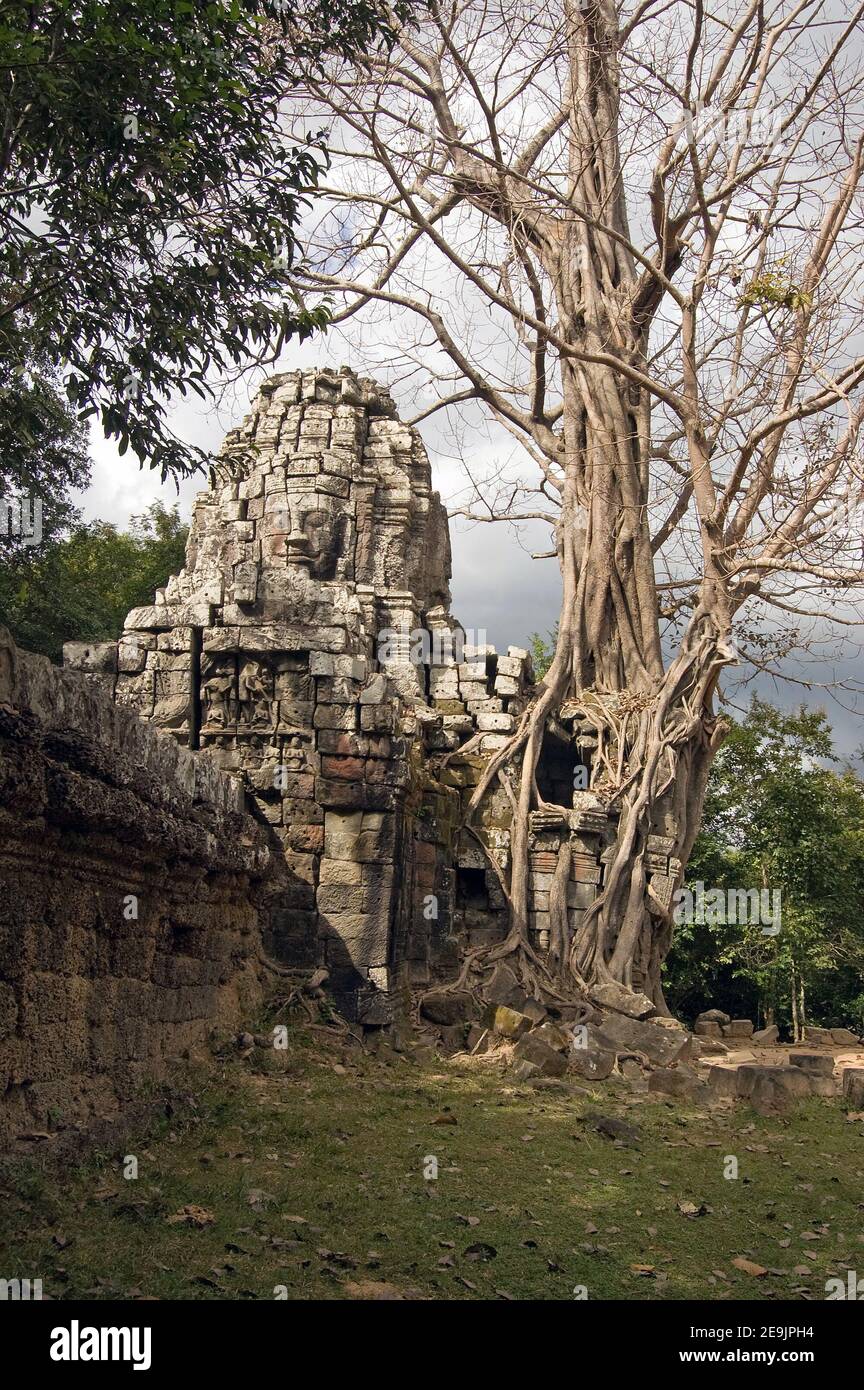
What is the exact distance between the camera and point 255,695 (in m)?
10.5

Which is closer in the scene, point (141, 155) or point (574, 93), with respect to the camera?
point (141, 155)

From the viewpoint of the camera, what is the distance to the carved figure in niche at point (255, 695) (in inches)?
408

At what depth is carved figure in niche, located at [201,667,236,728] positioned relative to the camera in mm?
10500

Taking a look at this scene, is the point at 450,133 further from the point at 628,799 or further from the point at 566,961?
the point at 566,961

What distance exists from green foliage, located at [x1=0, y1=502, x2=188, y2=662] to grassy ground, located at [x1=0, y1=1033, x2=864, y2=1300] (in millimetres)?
5279

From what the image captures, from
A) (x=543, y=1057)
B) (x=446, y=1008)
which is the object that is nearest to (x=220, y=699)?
(x=446, y=1008)

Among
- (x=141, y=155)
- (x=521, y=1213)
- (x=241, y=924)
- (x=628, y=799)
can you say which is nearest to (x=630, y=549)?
(x=628, y=799)

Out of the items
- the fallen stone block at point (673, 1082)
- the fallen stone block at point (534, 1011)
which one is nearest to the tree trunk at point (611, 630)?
the fallen stone block at point (534, 1011)

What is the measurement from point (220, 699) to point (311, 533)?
165 inches

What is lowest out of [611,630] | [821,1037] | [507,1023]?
[821,1037]

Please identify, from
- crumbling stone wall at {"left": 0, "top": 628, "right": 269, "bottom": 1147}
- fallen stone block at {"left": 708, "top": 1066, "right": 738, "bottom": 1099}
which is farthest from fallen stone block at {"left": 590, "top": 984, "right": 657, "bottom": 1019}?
crumbling stone wall at {"left": 0, "top": 628, "right": 269, "bottom": 1147}

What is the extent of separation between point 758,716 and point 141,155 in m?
18.1

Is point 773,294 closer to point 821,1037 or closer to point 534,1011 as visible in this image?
point 534,1011
